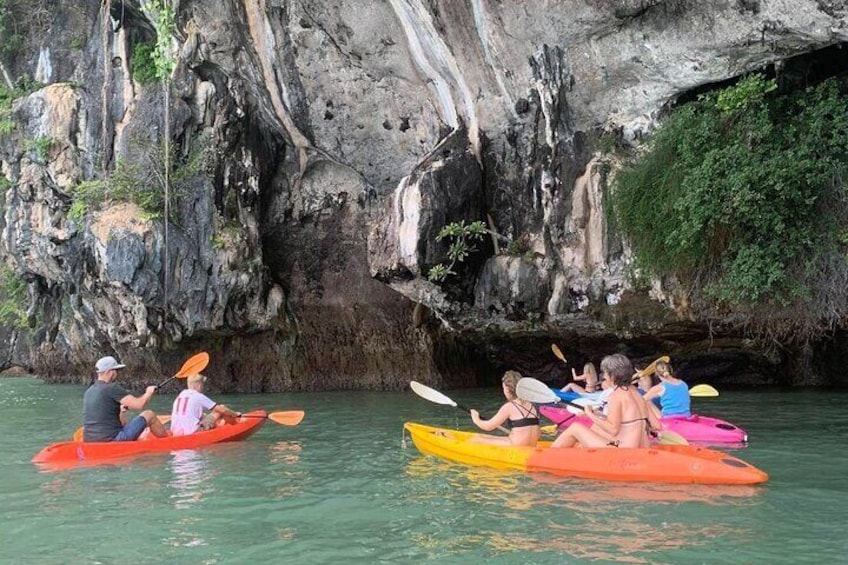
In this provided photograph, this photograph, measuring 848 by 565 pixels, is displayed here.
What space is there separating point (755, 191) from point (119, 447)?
7.63 metres

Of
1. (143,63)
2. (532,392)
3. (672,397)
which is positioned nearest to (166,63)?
(143,63)

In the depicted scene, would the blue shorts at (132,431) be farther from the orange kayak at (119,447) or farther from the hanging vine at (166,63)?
the hanging vine at (166,63)

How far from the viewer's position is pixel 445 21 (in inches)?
485

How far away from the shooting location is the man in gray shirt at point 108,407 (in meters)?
8.54

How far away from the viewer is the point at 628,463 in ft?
22.1

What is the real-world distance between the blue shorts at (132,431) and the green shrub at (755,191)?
6723mm

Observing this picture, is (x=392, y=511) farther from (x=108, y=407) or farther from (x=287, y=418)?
(x=287, y=418)

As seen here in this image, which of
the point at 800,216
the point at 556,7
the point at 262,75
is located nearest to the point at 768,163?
the point at 800,216

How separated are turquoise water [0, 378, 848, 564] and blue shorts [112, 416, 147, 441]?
1.33ft

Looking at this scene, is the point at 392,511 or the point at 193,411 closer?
the point at 392,511

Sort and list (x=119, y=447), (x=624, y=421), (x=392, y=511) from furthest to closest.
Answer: (x=119, y=447) < (x=624, y=421) < (x=392, y=511)

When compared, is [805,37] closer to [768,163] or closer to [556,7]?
[768,163]

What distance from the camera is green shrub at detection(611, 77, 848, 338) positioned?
999 centimetres

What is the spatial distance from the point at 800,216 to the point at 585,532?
6.77 metres
